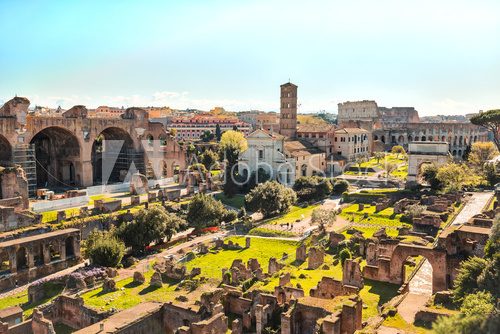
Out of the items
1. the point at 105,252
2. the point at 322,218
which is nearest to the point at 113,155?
the point at 105,252

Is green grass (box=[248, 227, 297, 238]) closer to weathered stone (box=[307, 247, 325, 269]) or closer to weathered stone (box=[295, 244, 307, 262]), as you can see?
weathered stone (box=[295, 244, 307, 262])

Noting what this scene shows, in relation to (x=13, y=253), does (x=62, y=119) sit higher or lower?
higher

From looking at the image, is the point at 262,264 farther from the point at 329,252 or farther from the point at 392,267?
the point at 392,267

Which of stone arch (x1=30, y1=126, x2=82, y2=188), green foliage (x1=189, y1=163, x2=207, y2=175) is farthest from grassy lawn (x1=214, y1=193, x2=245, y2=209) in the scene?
stone arch (x1=30, y1=126, x2=82, y2=188)

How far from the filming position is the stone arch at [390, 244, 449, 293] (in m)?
21.5

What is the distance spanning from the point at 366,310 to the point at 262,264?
1072 cm

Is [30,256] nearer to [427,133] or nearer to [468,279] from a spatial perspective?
[468,279]

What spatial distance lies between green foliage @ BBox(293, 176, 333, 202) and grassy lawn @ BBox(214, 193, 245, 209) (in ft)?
20.8

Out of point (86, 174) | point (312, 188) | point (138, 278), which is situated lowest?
point (138, 278)

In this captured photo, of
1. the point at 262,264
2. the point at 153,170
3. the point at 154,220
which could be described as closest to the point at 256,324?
the point at 262,264

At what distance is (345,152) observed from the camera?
68312 mm

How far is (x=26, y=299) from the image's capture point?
25734 mm

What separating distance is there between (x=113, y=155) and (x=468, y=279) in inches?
1966

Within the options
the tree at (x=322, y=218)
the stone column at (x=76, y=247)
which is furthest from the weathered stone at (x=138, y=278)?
the tree at (x=322, y=218)
